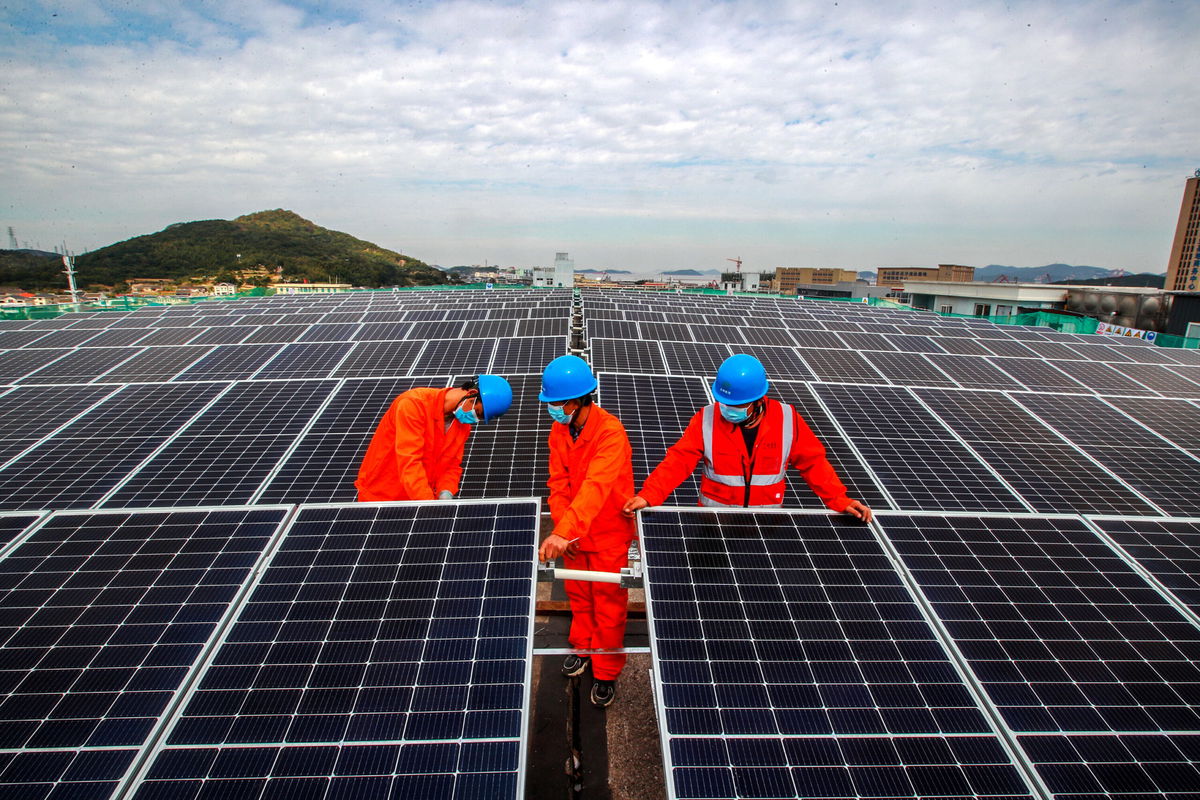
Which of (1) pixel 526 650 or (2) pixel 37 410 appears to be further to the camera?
(2) pixel 37 410

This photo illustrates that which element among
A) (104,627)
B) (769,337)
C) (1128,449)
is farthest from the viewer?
(769,337)

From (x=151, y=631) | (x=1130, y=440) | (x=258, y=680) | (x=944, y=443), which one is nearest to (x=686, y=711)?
(x=258, y=680)

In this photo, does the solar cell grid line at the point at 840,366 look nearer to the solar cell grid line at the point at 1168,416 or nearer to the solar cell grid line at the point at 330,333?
the solar cell grid line at the point at 1168,416

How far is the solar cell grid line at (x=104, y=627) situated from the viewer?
247cm

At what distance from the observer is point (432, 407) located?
5.40 meters

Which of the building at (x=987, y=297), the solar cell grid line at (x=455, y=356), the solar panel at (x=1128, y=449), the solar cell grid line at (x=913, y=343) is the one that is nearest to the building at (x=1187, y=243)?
the building at (x=987, y=297)

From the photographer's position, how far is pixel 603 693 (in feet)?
17.7

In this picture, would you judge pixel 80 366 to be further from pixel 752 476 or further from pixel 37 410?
pixel 752 476

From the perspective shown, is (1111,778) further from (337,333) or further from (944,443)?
(337,333)

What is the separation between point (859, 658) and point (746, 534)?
1.04 m

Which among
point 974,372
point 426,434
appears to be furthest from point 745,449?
point 974,372

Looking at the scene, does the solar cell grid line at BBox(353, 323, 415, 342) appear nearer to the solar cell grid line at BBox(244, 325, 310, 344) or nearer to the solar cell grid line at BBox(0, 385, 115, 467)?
the solar cell grid line at BBox(244, 325, 310, 344)

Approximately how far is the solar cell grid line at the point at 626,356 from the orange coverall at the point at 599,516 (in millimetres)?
4185

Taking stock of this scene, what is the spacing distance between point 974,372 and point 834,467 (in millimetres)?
6461
